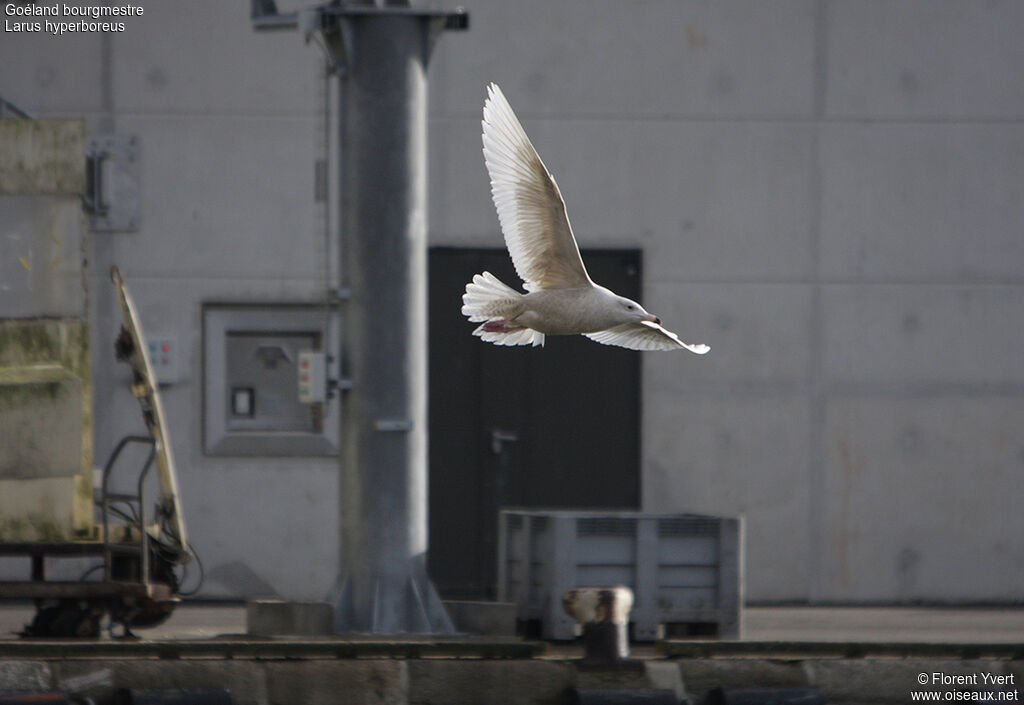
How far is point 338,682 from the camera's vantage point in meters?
8.06

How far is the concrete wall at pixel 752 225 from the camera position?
13219 millimetres

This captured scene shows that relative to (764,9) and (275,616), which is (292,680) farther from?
(764,9)

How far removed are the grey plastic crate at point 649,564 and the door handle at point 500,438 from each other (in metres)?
3.19

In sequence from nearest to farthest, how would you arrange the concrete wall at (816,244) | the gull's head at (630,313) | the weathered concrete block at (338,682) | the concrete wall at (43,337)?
the gull's head at (630,313), the weathered concrete block at (338,682), the concrete wall at (43,337), the concrete wall at (816,244)

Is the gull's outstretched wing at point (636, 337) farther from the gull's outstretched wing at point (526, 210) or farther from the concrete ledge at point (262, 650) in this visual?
the concrete ledge at point (262, 650)

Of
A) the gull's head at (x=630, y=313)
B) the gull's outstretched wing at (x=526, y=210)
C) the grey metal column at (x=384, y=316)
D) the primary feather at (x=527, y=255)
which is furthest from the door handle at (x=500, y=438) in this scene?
the gull's head at (x=630, y=313)

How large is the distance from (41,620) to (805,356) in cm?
697

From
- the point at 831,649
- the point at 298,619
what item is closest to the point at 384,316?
the point at 298,619

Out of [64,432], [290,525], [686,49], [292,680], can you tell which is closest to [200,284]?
[290,525]

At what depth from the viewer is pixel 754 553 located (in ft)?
44.0

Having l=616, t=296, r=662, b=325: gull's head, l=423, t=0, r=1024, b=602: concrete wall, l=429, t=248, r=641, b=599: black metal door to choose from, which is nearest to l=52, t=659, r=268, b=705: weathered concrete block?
l=616, t=296, r=662, b=325: gull's head

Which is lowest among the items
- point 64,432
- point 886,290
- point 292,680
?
point 292,680

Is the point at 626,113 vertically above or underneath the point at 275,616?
above

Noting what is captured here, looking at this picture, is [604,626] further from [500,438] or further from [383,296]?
[500,438]
